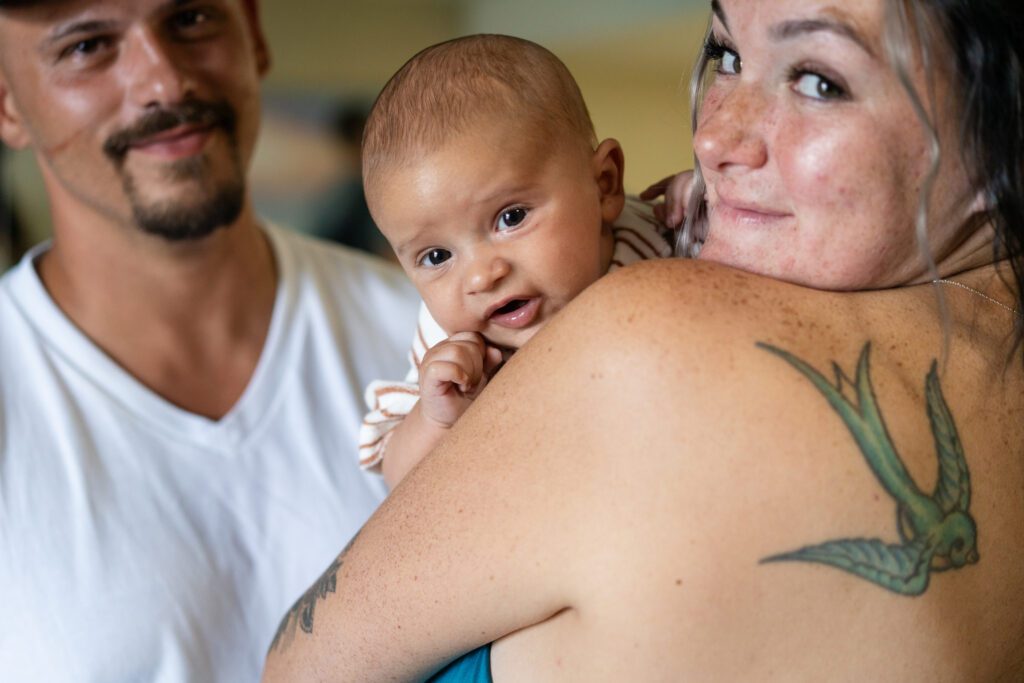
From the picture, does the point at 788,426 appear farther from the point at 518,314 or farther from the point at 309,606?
the point at 309,606

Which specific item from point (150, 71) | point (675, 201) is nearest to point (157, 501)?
point (150, 71)

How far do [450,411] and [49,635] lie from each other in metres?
0.77

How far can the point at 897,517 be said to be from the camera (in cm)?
84

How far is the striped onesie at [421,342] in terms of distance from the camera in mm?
1246

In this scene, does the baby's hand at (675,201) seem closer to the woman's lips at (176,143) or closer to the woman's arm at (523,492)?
the woman's arm at (523,492)

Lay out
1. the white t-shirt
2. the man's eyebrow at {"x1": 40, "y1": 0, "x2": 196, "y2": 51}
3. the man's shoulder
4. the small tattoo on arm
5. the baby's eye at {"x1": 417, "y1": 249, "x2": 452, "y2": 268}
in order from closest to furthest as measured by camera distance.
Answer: the small tattoo on arm
the baby's eye at {"x1": 417, "y1": 249, "x2": 452, "y2": 268}
the white t-shirt
the man's eyebrow at {"x1": 40, "y1": 0, "x2": 196, "y2": 51}
the man's shoulder

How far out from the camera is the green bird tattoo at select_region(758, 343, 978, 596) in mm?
833

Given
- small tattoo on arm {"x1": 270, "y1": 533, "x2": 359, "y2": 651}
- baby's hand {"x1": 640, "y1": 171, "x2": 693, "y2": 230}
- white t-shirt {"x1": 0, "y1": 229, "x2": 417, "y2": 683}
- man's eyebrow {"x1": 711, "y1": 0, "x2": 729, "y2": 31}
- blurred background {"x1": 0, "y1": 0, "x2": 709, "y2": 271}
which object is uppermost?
man's eyebrow {"x1": 711, "y1": 0, "x2": 729, "y2": 31}

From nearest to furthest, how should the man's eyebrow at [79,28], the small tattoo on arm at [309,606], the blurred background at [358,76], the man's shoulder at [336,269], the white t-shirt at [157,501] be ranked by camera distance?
A: the small tattoo on arm at [309,606]
the white t-shirt at [157,501]
the man's eyebrow at [79,28]
the man's shoulder at [336,269]
the blurred background at [358,76]

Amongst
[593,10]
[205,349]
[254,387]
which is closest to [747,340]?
[254,387]

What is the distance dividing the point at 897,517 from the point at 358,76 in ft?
16.1

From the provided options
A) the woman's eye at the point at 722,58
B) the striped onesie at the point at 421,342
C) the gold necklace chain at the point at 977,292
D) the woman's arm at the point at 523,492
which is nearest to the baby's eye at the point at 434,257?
the striped onesie at the point at 421,342

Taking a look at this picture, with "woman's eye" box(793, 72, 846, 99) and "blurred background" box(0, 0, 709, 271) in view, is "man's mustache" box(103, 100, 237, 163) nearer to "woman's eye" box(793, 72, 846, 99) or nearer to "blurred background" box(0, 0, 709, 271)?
"woman's eye" box(793, 72, 846, 99)

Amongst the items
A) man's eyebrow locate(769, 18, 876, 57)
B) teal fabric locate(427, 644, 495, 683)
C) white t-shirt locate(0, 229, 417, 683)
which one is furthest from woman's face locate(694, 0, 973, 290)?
white t-shirt locate(0, 229, 417, 683)
